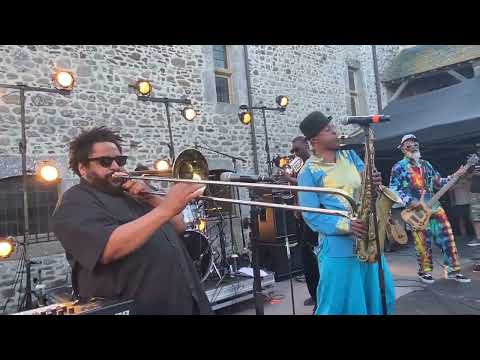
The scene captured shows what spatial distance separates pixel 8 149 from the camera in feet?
Result: 21.1

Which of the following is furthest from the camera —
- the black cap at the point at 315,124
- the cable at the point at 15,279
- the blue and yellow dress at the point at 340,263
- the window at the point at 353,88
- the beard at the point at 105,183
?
the window at the point at 353,88

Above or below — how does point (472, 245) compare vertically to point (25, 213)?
below

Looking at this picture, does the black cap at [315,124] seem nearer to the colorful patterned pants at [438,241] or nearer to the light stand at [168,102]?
the colorful patterned pants at [438,241]

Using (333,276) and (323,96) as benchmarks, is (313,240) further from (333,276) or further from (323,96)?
(323,96)

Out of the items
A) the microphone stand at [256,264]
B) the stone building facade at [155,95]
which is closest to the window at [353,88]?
the stone building facade at [155,95]

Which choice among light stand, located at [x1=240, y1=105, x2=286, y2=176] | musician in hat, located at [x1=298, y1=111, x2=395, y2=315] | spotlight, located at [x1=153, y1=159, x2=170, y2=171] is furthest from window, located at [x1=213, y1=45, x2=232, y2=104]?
musician in hat, located at [x1=298, y1=111, x2=395, y2=315]

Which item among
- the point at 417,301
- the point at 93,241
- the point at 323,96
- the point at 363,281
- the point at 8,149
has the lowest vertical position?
the point at 417,301

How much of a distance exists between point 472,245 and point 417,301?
4596 mm

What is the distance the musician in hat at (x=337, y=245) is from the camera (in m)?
2.73

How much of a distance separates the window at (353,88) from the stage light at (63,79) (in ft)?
30.5

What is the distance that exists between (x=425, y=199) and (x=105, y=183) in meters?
5.08

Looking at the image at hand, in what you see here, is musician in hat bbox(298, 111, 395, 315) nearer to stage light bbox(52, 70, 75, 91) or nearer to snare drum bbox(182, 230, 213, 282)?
snare drum bbox(182, 230, 213, 282)

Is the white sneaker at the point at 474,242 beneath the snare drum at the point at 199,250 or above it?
beneath
